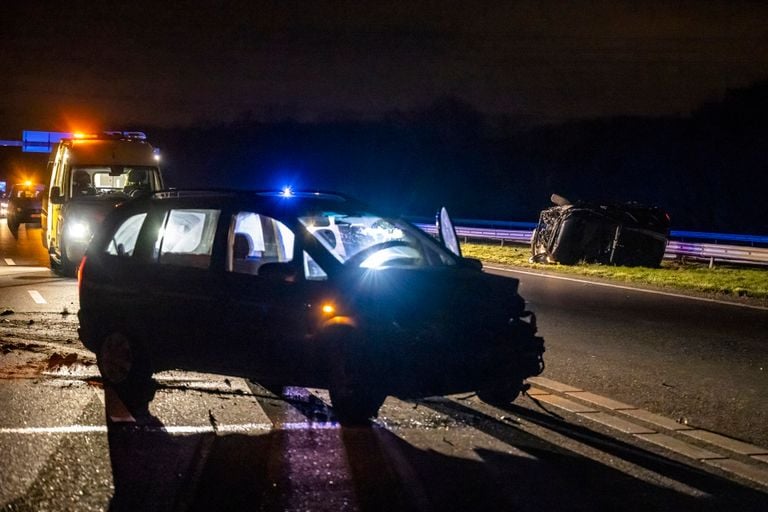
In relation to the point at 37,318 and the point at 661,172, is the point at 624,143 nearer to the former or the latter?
the point at 661,172

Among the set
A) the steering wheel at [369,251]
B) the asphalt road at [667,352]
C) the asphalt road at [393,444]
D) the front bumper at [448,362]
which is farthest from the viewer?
the asphalt road at [667,352]

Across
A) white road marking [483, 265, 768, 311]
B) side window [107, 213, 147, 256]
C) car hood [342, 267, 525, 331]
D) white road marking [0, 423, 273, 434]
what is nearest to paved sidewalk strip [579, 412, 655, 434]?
car hood [342, 267, 525, 331]

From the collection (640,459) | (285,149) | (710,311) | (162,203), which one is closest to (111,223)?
(162,203)

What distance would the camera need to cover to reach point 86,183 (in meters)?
19.2

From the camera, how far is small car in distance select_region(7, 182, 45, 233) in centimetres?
3800

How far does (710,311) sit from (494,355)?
31.9 feet

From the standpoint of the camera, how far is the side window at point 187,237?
7.90 meters

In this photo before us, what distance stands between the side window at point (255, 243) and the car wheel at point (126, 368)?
42.9 inches

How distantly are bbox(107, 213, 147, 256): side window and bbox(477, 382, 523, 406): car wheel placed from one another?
10.7ft

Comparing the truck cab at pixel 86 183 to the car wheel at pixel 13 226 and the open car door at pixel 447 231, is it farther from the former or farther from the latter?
the car wheel at pixel 13 226

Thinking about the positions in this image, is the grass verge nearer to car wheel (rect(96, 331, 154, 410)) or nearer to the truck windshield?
the truck windshield

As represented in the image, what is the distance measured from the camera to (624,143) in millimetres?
86625

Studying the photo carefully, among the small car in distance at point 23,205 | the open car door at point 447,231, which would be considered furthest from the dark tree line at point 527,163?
the open car door at point 447,231

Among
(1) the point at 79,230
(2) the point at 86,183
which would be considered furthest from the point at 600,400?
(2) the point at 86,183
